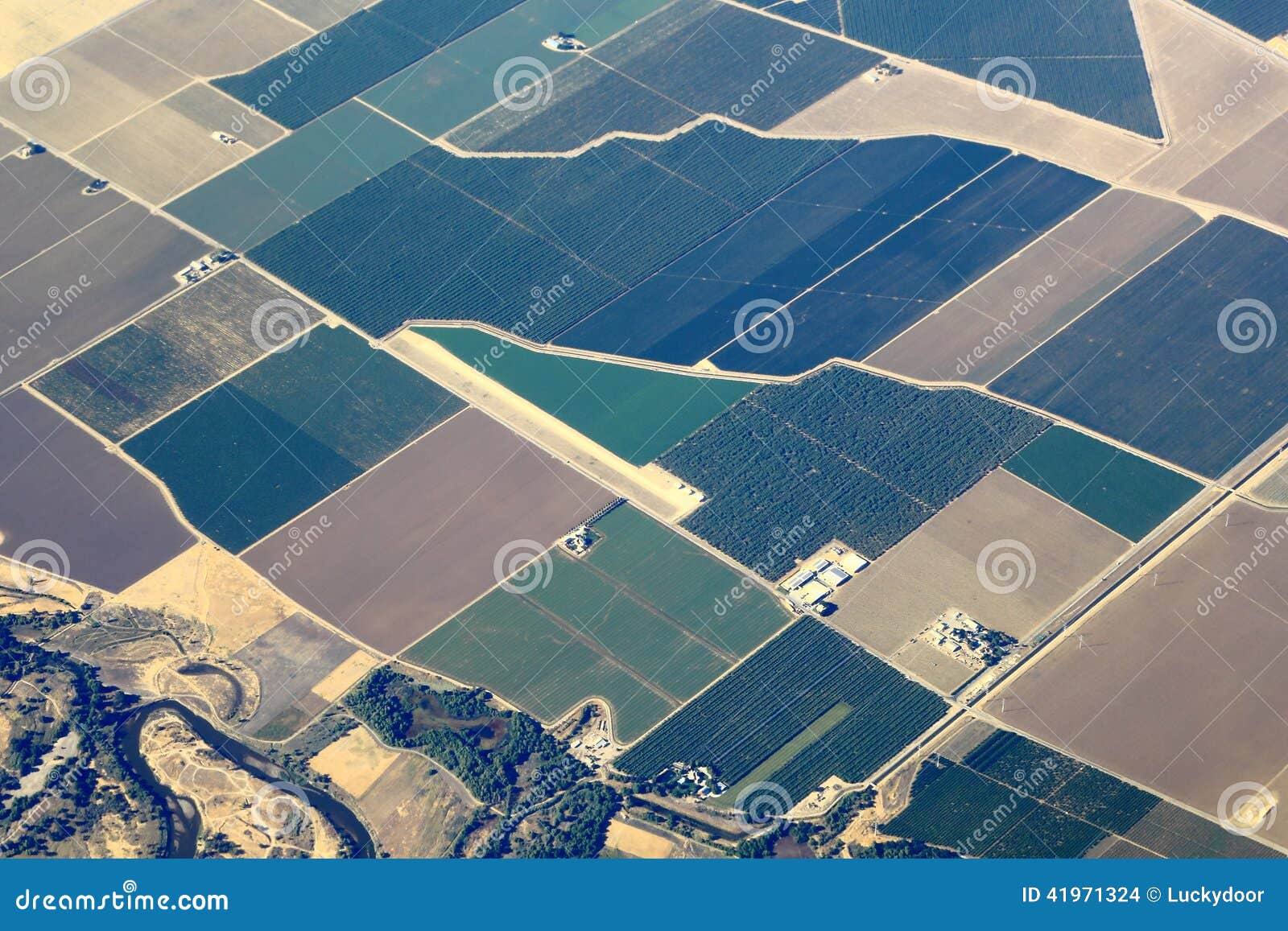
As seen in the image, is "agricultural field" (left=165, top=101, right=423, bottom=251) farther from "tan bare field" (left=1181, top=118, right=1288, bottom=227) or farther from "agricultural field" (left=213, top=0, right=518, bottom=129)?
"tan bare field" (left=1181, top=118, right=1288, bottom=227)

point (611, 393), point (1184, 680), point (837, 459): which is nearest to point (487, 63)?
point (611, 393)

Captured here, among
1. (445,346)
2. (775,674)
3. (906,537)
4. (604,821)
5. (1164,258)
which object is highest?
(1164,258)

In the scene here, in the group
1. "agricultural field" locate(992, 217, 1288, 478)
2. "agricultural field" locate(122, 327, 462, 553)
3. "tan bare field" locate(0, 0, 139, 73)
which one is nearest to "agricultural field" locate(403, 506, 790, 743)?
"agricultural field" locate(122, 327, 462, 553)

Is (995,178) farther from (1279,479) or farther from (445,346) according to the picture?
(445,346)

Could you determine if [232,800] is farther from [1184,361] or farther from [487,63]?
[487,63]

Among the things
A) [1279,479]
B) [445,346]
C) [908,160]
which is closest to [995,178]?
[908,160]

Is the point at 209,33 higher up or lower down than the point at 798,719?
higher up
